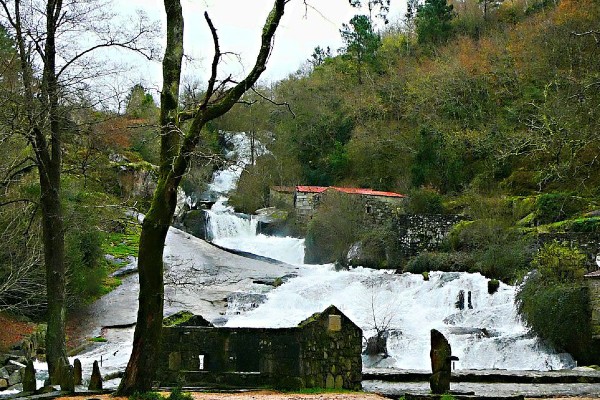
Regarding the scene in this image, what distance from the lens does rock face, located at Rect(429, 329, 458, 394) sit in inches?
483

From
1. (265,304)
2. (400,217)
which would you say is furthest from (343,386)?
(400,217)

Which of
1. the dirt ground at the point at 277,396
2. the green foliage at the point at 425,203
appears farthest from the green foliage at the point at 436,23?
the dirt ground at the point at 277,396

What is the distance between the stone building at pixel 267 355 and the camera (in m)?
13.1

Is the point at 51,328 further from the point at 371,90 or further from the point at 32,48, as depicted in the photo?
the point at 371,90

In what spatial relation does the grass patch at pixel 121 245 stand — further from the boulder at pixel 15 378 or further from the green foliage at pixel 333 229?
the boulder at pixel 15 378

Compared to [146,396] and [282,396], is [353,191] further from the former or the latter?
[146,396]

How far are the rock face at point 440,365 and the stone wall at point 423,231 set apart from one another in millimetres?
21123

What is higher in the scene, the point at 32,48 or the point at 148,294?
the point at 32,48

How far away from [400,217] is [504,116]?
12561 mm

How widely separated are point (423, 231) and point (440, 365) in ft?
71.0

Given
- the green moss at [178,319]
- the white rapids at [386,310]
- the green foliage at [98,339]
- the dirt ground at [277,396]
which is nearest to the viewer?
the dirt ground at [277,396]

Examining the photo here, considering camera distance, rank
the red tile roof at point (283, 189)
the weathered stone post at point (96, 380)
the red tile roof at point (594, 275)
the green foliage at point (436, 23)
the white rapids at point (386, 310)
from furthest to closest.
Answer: the green foliage at point (436, 23) → the red tile roof at point (283, 189) → the white rapids at point (386, 310) → the red tile roof at point (594, 275) → the weathered stone post at point (96, 380)

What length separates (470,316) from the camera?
2409 centimetres

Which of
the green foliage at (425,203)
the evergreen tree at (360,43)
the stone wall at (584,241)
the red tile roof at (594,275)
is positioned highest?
the evergreen tree at (360,43)
